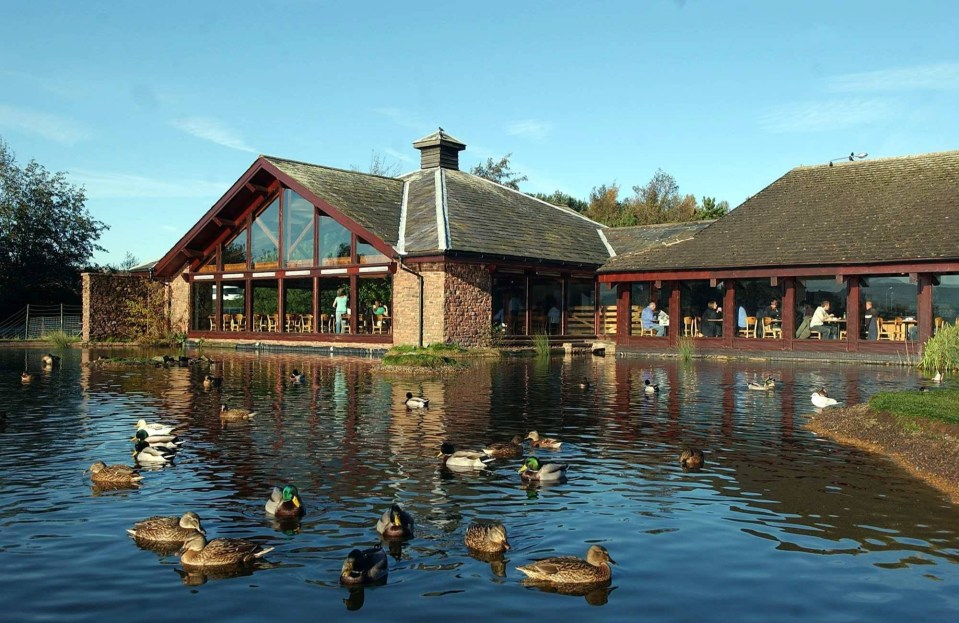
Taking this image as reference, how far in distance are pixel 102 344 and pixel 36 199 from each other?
13.4 meters

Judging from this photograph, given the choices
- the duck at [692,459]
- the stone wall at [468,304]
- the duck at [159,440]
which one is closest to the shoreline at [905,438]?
the duck at [692,459]

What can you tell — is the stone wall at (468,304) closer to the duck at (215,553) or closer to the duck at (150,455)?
the duck at (150,455)

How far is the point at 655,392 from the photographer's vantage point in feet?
67.6

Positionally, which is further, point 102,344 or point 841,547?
point 102,344

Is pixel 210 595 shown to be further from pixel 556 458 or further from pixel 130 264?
pixel 130 264

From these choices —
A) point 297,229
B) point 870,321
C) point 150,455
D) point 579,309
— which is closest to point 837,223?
point 870,321

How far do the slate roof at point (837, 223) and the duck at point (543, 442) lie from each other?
20555 millimetres

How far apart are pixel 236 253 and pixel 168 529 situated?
35106 millimetres

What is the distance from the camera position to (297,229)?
39.1 metres

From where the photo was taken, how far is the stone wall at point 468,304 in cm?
3356

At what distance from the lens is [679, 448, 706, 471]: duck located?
38.8 ft

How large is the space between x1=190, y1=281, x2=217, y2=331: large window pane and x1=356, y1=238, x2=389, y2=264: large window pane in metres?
11.3

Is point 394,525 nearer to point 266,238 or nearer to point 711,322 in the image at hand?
point 711,322

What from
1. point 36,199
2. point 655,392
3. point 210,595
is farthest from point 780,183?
point 36,199
